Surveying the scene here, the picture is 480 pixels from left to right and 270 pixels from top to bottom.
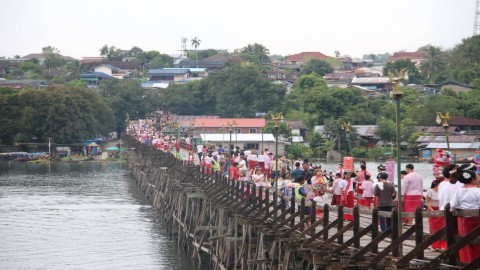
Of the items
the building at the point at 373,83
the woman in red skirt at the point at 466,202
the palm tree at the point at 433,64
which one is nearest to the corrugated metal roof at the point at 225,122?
the building at the point at 373,83

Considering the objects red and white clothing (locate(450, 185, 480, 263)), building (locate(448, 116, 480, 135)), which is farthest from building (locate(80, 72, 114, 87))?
red and white clothing (locate(450, 185, 480, 263))

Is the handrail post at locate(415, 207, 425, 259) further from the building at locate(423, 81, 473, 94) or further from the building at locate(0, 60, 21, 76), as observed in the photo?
the building at locate(0, 60, 21, 76)

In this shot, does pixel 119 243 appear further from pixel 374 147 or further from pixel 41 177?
pixel 374 147

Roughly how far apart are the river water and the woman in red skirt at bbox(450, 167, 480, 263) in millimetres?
22570

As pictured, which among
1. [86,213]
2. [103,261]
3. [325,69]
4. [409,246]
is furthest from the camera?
[325,69]

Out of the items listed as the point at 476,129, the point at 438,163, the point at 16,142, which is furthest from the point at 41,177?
the point at 438,163

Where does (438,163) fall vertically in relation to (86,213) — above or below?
above

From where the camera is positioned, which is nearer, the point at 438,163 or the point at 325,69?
the point at 438,163

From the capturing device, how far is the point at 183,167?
164 feet

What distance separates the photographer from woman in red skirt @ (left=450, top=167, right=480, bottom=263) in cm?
1460

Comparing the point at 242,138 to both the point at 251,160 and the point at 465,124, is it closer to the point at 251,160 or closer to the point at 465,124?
the point at 465,124

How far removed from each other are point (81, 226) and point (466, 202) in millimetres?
40196

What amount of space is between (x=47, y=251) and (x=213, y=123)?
6375cm

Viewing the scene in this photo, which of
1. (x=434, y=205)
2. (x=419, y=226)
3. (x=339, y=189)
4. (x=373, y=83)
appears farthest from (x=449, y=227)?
(x=373, y=83)
